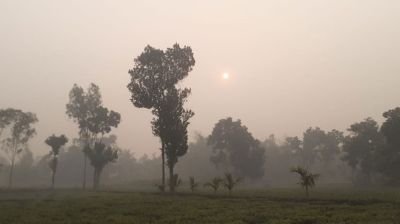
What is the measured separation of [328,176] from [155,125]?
86320 millimetres

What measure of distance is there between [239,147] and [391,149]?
37822 millimetres

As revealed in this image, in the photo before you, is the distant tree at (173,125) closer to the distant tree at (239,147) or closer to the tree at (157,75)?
the tree at (157,75)

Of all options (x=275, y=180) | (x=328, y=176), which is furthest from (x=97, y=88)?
(x=328, y=176)

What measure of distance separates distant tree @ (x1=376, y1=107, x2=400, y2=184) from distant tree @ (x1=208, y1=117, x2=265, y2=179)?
31188mm

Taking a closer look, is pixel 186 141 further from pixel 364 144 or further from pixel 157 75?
pixel 364 144

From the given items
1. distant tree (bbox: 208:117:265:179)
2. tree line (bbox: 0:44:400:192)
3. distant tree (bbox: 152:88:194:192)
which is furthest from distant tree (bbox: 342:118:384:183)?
distant tree (bbox: 152:88:194:192)

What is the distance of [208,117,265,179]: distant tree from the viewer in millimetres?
101688

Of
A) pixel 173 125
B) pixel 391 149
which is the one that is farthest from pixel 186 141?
pixel 391 149

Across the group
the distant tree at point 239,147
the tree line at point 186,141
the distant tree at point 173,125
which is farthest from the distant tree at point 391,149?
the distant tree at point 173,125

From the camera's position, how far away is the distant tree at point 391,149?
74.9 metres

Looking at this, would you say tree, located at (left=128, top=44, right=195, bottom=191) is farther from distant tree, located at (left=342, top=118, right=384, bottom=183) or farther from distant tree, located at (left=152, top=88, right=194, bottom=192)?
distant tree, located at (left=342, top=118, right=384, bottom=183)

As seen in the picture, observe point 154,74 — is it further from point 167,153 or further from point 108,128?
point 108,128

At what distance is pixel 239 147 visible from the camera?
103750 mm

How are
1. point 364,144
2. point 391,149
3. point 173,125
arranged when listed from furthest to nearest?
point 364,144 → point 391,149 → point 173,125
